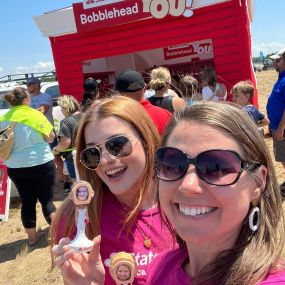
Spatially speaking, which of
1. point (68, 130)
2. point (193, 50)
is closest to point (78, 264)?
point (68, 130)

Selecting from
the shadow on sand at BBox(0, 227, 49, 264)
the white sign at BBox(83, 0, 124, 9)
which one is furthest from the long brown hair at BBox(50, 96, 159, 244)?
the white sign at BBox(83, 0, 124, 9)

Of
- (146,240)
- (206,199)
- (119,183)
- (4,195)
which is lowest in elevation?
(4,195)

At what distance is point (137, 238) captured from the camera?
5.69ft

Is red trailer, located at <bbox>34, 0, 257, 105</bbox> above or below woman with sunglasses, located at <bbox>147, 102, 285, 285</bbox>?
above

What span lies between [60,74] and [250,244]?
26.0ft

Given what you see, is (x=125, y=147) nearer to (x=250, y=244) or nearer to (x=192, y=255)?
(x=192, y=255)

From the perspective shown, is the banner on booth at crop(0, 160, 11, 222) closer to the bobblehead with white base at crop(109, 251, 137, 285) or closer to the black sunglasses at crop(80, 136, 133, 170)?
the black sunglasses at crop(80, 136, 133, 170)

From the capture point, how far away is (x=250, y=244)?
3.63 feet

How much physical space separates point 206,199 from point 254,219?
17 centimetres

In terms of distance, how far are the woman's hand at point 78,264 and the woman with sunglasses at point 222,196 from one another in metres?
0.34

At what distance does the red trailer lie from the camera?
282 inches

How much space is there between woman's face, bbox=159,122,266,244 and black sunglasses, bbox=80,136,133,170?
0.63m

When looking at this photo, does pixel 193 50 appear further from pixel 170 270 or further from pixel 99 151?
pixel 170 270

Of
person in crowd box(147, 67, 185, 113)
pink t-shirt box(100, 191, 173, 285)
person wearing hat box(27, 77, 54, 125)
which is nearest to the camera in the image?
pink t-shirt box(100, 191, 173, 285)
